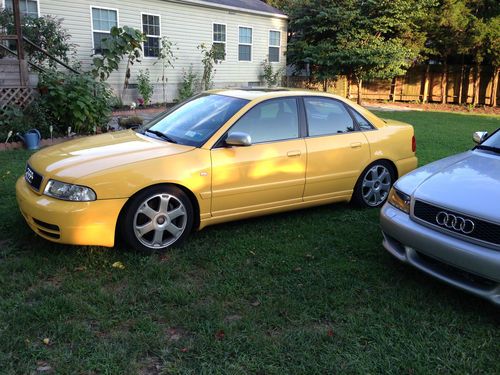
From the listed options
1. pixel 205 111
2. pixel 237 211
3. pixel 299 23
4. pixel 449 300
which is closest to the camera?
pixel 449 300

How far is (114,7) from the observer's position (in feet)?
48.4

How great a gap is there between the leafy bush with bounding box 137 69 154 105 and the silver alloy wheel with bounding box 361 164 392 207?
1148cm

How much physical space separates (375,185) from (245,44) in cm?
1509

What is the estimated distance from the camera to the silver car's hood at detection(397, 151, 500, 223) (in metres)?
3.21

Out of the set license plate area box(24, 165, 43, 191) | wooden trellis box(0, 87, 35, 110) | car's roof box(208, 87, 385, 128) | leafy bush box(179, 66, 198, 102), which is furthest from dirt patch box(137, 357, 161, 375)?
leafy bush box(179, 66, 198, 102)

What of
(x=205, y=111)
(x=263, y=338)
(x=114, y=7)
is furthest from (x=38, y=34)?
(x=263, y=338)

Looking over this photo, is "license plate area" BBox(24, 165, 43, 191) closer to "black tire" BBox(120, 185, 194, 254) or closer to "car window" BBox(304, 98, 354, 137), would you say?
"black tire" BBox(120, 185, 194, 254)

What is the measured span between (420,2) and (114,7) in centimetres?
1202

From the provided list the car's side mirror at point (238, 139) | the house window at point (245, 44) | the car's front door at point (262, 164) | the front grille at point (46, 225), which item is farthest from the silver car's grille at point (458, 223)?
the house window at point (245, 44)

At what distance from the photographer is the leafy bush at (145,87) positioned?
50.5ft

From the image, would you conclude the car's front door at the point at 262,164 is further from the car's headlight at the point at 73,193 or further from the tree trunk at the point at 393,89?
the tree trunk at the point at 393,89

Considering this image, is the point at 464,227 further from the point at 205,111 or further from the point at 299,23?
the point at 299,23

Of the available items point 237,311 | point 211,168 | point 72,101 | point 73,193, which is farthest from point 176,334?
point 72,101

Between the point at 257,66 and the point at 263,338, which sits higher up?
the point at 257,66
